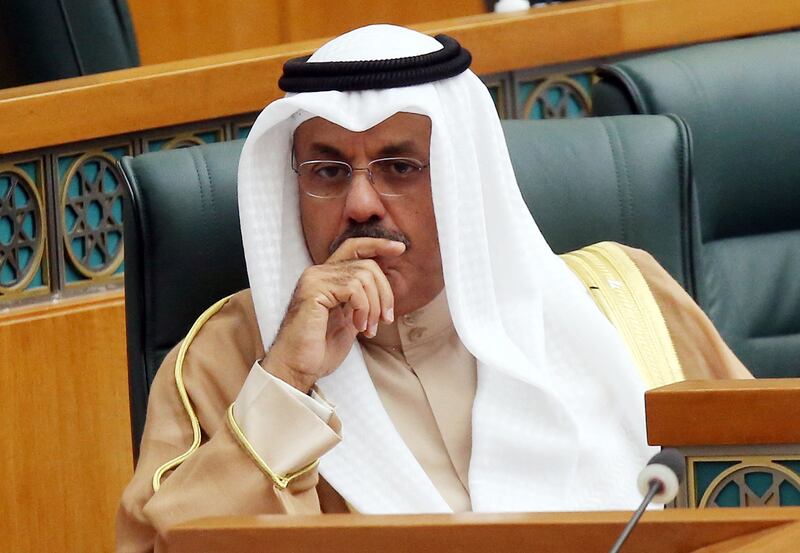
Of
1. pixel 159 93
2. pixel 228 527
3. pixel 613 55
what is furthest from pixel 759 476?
pixel 613 55

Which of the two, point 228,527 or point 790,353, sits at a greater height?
point 228,527

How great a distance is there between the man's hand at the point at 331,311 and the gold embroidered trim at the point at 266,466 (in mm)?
92

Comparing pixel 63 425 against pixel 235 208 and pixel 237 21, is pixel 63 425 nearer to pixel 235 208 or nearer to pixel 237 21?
pixel 235 208

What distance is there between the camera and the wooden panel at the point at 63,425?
3078mm

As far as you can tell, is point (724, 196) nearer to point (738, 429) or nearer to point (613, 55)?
point (613, 55)

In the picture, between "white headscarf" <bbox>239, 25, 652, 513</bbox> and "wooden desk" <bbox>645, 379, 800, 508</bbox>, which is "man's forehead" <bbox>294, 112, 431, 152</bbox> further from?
"wooden desk" <bbox>645, 379, 800, 508</bbox>

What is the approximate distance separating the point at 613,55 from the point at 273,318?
1.57 metres

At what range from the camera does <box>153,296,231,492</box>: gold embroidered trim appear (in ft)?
7.03

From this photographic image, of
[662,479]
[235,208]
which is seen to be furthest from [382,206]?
[662,479]

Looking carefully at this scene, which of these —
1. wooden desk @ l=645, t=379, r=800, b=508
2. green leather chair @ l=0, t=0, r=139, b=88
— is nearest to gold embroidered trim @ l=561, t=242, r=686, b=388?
wooden desk @ l=645, t=379, r=800, b=508

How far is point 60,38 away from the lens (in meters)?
3.70

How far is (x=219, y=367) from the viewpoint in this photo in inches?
89.4

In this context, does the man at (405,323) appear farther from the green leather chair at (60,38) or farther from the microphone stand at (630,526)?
the green leather chair at (60,38)

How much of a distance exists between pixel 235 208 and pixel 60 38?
4.37 feet
